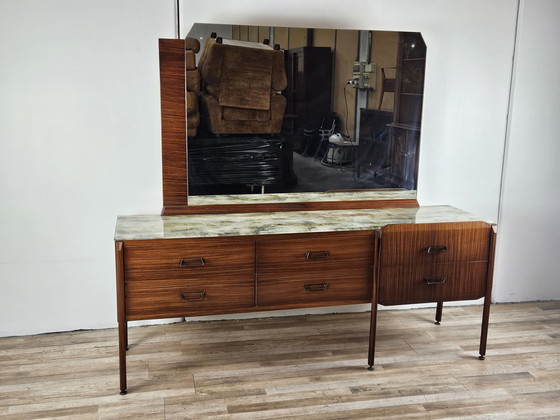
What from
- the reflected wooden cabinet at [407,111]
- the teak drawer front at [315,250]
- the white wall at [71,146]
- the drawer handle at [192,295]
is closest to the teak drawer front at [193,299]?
the drawer handle at [192,295]

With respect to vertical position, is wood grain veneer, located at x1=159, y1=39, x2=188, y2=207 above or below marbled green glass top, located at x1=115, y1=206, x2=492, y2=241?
above

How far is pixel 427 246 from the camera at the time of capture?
273cm

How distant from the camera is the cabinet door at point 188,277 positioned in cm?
246

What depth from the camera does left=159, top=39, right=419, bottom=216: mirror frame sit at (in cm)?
280

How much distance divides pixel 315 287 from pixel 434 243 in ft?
1.95

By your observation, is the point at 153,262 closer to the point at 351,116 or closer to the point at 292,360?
the point at 292,360

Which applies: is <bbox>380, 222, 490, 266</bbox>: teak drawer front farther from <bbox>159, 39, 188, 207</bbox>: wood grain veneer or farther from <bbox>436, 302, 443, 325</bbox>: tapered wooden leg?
<bbox>159, 39, 188, 207</bbox>: wood grain veneer

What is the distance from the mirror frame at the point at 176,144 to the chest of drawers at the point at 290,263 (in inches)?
3.8

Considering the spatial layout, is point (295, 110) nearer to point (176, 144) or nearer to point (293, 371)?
point (176, 144)

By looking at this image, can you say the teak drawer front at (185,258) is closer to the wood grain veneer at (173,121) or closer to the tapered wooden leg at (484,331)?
the wood grain veneer at (173,121)

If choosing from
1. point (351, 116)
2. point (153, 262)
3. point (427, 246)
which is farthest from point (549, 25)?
point (153, 262)

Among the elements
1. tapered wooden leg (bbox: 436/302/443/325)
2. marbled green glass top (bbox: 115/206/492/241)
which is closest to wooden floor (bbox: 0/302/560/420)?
tapered wooden leg (bbox: 436/302/443/325)

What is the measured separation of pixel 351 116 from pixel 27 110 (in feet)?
5.24

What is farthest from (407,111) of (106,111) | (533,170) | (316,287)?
(106,111)
